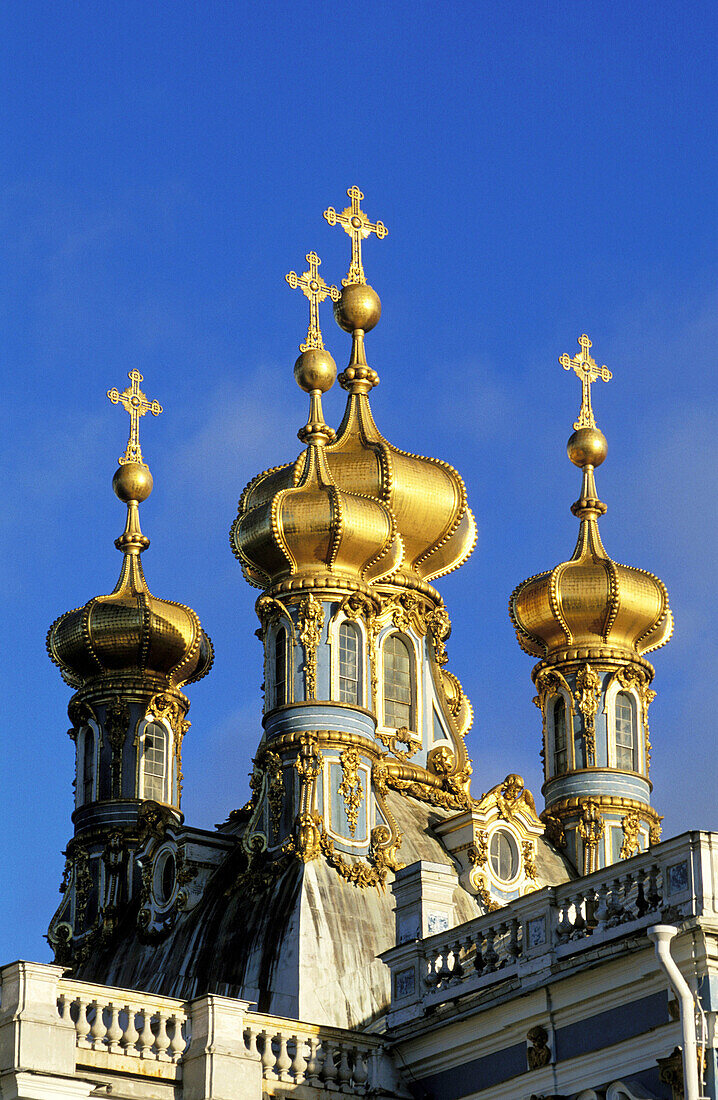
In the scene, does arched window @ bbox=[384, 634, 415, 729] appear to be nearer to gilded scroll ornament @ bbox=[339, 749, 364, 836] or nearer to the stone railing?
gilded scroll ornament @ bbox=[339, 749, 364, 836]

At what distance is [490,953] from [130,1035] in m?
3.66

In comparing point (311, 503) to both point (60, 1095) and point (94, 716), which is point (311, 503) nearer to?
point (94, 716)

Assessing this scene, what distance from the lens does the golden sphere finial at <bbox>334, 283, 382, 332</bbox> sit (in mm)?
37688

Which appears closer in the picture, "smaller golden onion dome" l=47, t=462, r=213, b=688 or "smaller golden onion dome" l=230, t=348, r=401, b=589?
"smaller golden onion dome" l=230, t=348, r=401, b=589

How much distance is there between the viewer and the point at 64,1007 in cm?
→ 2356

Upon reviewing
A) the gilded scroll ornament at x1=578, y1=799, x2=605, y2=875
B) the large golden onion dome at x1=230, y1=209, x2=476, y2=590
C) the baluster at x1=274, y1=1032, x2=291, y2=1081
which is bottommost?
the baluster at x1=274, y1=1032, x2=291, y2=1081

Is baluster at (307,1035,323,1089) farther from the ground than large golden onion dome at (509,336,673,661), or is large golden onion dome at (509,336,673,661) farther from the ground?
large golden onion dome at (509,336,673,661)

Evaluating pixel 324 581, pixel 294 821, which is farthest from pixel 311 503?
pixel 294 821

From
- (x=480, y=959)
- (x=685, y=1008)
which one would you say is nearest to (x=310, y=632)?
(x=480, y=959)

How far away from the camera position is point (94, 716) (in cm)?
3700

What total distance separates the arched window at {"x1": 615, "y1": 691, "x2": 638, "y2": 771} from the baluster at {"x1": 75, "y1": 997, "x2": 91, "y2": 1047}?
1351 centimetres

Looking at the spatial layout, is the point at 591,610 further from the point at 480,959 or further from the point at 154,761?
the point at 480,959

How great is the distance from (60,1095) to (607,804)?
13701 millimetres

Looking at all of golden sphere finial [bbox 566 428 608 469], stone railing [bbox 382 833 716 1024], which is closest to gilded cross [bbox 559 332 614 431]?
golden sphere finial [bbox 566 428 608 469]
